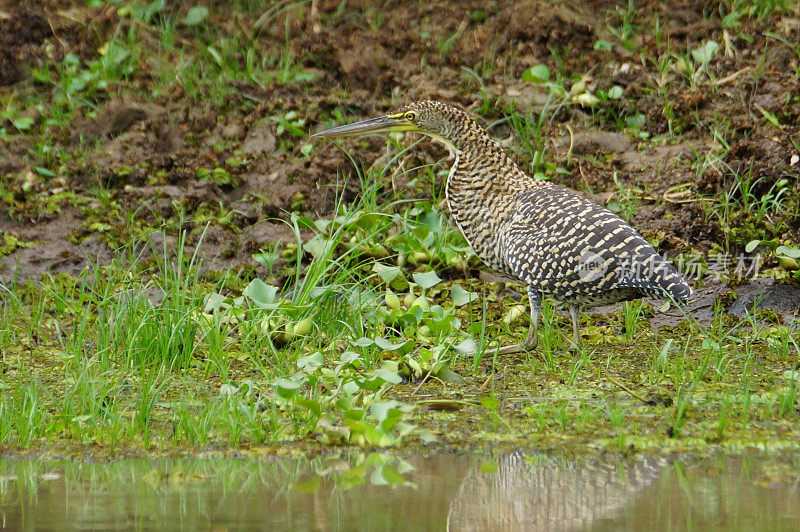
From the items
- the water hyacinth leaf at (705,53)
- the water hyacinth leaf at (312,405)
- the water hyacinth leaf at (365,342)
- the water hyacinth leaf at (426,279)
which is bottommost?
the water hyacinth leaf at (312,405)

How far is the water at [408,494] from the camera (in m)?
3.46

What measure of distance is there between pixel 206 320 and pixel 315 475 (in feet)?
5.87

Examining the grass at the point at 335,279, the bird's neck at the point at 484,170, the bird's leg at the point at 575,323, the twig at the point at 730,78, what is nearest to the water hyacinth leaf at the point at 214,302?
the grass at the point at 335,279

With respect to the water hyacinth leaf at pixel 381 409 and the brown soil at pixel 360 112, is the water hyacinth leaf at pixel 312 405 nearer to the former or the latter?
the water hyacinth leaf at pixel 381 409

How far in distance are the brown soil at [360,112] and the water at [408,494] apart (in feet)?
9.81

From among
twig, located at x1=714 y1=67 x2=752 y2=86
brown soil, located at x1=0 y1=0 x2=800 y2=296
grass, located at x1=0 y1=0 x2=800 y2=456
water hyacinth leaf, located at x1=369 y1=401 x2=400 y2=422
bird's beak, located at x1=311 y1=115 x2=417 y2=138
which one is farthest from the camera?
twig, located at x1=714 y1=67 x2=752 y2=86

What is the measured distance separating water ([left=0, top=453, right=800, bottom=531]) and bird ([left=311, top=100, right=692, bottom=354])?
1497 millimetres

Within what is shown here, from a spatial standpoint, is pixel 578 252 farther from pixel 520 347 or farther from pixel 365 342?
pixel 365 342

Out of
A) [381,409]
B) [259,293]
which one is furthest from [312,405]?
[259,293]

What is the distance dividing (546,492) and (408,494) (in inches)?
19.6

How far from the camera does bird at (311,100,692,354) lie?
545cm

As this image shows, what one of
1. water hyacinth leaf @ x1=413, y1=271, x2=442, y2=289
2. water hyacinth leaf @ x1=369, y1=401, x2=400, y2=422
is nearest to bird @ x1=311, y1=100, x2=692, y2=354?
water hyacinth leaf @ x1=413, y1=271, x2=442, y2=289

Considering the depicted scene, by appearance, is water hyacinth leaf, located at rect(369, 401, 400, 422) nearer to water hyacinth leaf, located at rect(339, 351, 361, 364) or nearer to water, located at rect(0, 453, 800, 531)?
water, located at rect(0, 453, 800, 531)

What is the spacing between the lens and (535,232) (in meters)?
5.73
